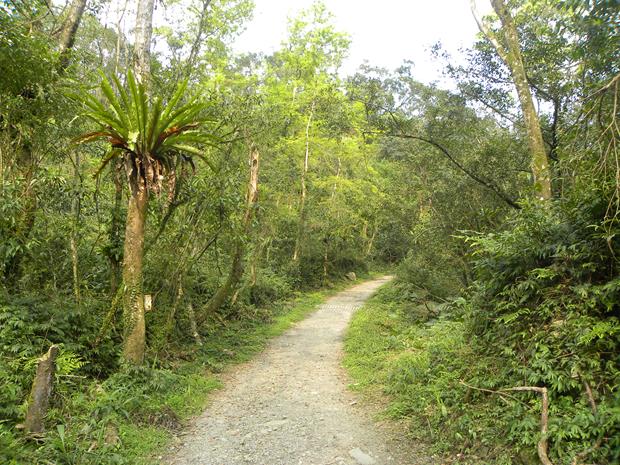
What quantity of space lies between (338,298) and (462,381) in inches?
508

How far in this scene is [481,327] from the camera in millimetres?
Result: 5395

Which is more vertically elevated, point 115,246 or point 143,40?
point 143,40

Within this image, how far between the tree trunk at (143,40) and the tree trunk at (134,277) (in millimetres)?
1988

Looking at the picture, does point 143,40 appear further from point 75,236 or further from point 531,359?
point 531,359

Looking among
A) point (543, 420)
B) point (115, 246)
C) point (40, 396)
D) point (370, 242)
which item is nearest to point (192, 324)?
point (115, 246)

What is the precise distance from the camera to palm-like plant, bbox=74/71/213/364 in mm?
4713

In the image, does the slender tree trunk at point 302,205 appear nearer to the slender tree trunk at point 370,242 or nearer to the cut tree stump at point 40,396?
the slender tree trunk at point 370,242

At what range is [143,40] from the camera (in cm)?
618

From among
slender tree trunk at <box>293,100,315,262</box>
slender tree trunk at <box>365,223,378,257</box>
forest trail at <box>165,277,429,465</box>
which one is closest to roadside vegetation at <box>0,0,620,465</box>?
forest trail at <box>165,277,429,465</box>

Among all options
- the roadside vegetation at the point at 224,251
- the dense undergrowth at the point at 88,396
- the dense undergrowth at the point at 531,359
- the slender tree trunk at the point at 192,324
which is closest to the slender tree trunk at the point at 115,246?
the roadside vegetation at the point at 224,251

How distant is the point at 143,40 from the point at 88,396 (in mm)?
5182

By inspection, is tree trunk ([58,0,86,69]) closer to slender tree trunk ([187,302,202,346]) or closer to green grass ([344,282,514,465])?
slender tree trunk ([187,302,202,346])

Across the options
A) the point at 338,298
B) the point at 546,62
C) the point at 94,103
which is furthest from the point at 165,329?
the point at 338,298

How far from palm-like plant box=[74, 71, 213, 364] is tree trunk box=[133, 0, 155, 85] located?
0.90m
